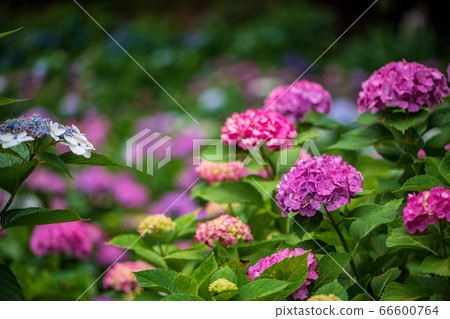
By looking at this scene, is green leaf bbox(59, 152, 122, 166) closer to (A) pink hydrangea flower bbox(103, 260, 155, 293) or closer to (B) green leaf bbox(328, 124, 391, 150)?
(A) pink hydrangea flower bbox(103, 260, 155, 293)

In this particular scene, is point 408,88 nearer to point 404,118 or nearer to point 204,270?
point 404,118

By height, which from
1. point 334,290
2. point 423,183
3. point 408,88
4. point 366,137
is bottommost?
point 334,290

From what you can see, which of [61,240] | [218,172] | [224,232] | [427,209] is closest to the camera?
[427,209]

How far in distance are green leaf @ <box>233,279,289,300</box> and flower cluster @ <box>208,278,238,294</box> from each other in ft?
0.09

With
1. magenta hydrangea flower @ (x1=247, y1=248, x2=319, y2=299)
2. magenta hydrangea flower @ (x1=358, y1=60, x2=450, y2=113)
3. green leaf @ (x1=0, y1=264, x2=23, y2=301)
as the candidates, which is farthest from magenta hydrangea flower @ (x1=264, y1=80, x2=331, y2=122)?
green leaf @ (x1=0, y1=264, x2=23, y2=301)

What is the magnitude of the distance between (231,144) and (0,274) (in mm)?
809

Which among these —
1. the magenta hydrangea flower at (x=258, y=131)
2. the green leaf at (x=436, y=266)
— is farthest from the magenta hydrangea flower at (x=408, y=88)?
the green leaf at (x=436, y=266)

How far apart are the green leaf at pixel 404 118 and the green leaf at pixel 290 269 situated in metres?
0.57

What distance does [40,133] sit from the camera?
1306mm

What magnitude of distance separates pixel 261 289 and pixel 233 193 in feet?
1.87

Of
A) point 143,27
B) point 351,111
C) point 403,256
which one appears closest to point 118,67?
point 143,27

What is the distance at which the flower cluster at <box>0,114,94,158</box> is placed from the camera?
1.29m

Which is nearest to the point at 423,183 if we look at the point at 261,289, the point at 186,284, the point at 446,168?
the point at 446,168

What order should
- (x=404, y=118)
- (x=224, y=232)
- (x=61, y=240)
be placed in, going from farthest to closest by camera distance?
1. (x=61, y=240)
2. (x=404, y=118)
3. (x=224, y=232)
